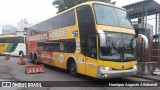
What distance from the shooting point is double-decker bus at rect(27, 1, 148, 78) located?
10.6m

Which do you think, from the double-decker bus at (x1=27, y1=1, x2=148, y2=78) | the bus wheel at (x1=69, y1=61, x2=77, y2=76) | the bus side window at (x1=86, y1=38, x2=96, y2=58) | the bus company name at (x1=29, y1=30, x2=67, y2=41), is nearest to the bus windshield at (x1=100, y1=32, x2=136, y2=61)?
the double-decker bus at (x1=27, y1=1, x2=148, y2=78)

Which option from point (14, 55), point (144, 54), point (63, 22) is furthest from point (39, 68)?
point (14, 55)

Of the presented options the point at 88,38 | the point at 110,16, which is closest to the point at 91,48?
the point at 88,38

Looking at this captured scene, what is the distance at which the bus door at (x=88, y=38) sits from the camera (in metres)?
11.0

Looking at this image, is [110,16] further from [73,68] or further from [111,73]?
[73,68]

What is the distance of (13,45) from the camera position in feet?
117

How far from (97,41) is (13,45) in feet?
88.6

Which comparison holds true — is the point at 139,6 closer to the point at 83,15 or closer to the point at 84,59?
the point at 83,15

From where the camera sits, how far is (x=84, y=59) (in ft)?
39.1

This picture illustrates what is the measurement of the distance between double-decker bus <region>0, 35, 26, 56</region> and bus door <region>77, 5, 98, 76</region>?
77.0ft

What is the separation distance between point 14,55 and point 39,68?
2128 cm

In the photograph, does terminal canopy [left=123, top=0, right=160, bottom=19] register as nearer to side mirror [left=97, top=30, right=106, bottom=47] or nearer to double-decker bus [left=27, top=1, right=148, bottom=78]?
double-decker bus [left=27, top=1, right=148, bottom=78]

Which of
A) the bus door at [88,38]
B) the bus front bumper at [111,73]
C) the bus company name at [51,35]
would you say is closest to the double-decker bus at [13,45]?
the bus company name at [51,35]

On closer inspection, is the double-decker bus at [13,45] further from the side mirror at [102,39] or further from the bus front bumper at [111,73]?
the side mirror at [102,39]
